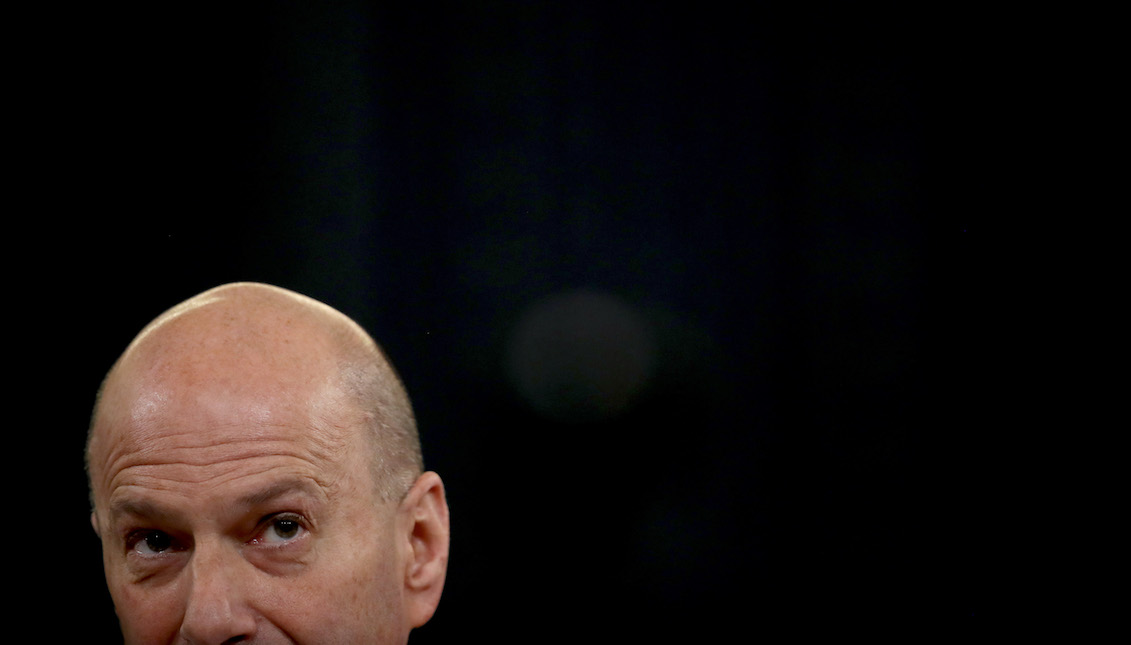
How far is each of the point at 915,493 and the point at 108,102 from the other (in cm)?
255

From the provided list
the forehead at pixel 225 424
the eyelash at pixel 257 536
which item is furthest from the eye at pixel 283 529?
the forehead at pixel 225 424

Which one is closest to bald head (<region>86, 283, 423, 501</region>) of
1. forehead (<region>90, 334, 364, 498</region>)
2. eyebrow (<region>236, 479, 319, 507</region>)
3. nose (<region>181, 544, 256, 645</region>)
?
forehead (<region>90, 334, 364, 498</region>)

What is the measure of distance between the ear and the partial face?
13cm

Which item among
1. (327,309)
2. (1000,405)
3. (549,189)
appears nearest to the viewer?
(327,309)

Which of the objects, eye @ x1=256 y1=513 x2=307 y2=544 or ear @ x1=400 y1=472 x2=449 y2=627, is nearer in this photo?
eye @ x1=256 y1=513 x2=307 y2=544

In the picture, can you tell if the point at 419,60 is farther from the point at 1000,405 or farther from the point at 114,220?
the point at 1000,405

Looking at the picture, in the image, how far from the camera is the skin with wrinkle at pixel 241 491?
190 cm

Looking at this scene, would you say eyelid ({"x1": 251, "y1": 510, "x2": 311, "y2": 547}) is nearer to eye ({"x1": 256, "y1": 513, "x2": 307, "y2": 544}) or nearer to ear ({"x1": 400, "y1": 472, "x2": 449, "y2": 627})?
eye ({"x1": 256, "y1": 513, "x2": 307, "y2": 544})

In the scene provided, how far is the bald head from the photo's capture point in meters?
1.97

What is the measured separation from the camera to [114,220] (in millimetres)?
2787

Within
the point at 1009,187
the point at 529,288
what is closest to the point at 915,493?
the point at 1009,187

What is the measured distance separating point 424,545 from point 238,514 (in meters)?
0.49

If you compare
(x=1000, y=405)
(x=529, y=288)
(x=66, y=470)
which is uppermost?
(x=529, y=288)

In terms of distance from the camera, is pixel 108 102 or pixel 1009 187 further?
pixel 108 102
